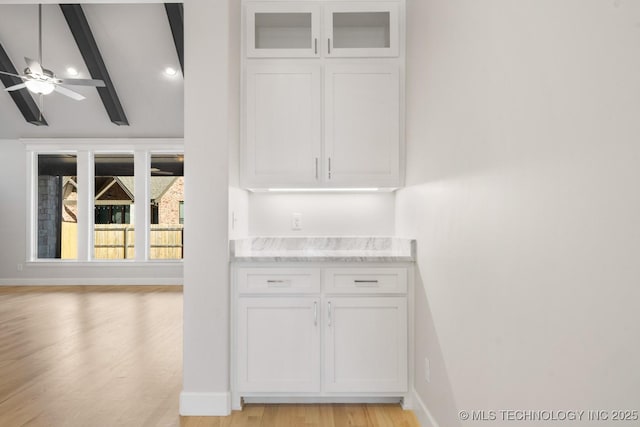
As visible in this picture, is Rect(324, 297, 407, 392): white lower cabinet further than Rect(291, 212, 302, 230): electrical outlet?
No

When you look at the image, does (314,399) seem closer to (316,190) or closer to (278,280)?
(278,280)

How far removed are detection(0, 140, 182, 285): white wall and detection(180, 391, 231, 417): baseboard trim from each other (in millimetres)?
5498

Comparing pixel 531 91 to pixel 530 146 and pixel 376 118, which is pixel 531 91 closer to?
pixel 530 146

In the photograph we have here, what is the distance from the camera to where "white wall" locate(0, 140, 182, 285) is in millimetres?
7801

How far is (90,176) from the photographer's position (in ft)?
25.8

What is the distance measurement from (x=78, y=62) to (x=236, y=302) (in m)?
5.64

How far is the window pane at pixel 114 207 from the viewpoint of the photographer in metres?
8.01

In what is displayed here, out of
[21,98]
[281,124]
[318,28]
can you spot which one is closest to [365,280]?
[281,124]

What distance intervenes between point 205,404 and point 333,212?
152 centimetres

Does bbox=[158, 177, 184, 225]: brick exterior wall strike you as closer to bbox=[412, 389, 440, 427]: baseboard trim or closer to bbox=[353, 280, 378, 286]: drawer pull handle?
bbox=[353, 280, 378, 286]: drawer pull handle

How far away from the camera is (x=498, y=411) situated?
4.83 feet

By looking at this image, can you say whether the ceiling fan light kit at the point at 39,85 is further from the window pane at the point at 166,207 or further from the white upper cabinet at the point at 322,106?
the white upper cabinet at the point at 322,106

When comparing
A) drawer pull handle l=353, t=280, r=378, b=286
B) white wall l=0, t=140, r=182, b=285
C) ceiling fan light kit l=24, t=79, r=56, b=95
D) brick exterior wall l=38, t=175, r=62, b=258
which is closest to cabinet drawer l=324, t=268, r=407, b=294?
drawer pull handle l=353, t=280, r=378, b=286

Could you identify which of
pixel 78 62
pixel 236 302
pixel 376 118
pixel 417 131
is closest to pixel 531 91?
pixel 417 131
